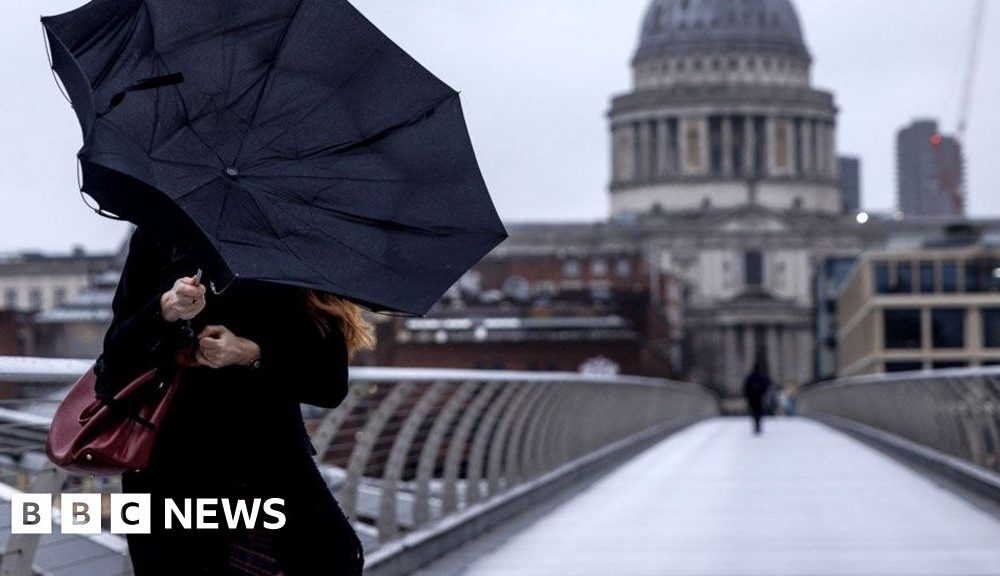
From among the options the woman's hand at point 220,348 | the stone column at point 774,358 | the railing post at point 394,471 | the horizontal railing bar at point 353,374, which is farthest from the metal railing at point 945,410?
the stone column at point 774,358

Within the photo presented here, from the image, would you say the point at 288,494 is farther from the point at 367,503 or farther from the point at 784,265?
the point at 784,265

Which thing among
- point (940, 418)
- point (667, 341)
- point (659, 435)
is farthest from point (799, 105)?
point (940, 418)

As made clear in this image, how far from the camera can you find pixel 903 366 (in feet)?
334

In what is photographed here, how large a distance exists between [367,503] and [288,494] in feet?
29.0

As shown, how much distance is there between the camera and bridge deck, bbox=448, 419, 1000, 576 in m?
12.0

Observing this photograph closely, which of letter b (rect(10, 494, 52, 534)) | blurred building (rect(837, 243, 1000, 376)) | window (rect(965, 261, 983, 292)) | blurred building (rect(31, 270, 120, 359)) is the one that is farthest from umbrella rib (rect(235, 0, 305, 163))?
window (rect(965, 261, 983, 292))

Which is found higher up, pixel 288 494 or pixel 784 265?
pixel 784 265

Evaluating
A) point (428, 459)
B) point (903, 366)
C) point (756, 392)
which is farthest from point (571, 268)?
point (428, 459)

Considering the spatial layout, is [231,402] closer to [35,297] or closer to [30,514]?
[30,514]

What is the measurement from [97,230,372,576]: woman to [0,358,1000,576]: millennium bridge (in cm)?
99

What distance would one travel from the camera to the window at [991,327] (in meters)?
103

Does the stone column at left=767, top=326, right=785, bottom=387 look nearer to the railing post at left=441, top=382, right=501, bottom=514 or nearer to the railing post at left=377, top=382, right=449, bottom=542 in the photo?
the railing post at left=441, top=382, right=501, bottom=514

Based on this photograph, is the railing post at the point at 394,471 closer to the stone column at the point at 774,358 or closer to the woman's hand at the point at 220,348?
the woman's hand at the point at 220,348

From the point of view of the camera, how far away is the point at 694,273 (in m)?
175
